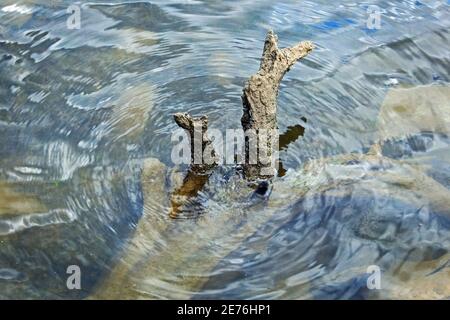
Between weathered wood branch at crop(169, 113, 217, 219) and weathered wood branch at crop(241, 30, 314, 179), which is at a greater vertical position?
weathered wood branch at crop(241, 30, 314, 179)

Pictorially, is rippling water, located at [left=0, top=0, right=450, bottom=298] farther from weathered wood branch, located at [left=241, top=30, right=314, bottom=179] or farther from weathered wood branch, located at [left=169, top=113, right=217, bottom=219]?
weathered wood branch, located at [left=241, top=30, right=314, bottom=179]

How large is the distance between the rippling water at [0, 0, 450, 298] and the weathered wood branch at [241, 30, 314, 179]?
1.63 feet

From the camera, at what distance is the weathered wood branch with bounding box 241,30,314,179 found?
4164 mm

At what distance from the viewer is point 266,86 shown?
4191 mm

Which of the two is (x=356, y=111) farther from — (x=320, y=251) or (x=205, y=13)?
(x=205, y=13)

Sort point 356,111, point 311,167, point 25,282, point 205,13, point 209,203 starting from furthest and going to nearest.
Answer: point 205,13 < point 356,111 < point 311,167 < point 209,203 < point 25,282

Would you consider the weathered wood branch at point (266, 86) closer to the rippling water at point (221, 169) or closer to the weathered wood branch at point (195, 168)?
the weathered wood branch at point (195, 168)

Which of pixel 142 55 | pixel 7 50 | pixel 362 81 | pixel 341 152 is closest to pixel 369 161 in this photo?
pixel 341 152

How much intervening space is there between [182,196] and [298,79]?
1911mm

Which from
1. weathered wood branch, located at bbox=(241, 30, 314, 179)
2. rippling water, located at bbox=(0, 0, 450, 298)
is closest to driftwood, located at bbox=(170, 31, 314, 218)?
weathered wood branch, located at bbox=(241, 30, 314, 179)

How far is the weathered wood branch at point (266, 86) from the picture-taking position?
164 inches

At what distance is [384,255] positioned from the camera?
4.09 meters

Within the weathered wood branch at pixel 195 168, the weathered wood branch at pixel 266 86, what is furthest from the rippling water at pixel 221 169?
the weathered wood branch at pixel 266 86

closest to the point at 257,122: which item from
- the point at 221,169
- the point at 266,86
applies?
the point at 266,86
